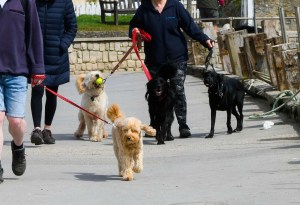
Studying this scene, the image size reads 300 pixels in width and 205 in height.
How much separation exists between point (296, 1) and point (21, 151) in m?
19.6

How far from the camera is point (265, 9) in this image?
95.9 ft

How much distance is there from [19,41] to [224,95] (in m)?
5.03

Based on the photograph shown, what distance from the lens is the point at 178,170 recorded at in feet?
35.7

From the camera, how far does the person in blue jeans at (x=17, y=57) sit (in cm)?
971

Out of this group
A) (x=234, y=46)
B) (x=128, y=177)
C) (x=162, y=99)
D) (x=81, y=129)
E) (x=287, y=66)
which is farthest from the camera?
(x=234, y=46)

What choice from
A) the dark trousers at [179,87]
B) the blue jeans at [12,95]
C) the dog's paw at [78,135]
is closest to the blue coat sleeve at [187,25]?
the dark trousers at [179,87]

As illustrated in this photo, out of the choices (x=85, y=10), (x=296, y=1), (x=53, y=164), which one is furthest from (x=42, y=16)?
(x=85, y=10)

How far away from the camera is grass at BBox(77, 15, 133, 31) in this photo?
104 feet

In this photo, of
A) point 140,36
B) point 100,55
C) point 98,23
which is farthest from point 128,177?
point 98,23

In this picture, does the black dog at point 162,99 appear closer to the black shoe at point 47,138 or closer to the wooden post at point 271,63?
→ the black shoe at point 47,138

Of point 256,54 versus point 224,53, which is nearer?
point 256,54

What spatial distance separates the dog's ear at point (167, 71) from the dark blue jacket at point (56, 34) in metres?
1.23

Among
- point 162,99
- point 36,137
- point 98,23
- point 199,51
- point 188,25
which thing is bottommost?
point 199,51

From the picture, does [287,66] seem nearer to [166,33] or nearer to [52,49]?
[166,33]
